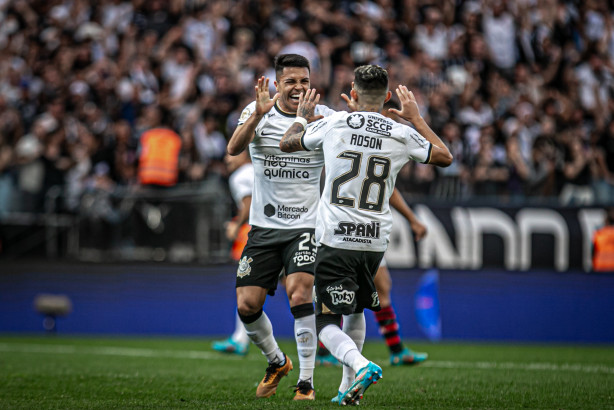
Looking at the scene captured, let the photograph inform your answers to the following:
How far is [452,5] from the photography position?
1809cm

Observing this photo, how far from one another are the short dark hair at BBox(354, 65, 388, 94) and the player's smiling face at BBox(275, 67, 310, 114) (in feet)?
2.97

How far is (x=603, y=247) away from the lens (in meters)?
14.1

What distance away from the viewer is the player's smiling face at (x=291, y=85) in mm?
7027

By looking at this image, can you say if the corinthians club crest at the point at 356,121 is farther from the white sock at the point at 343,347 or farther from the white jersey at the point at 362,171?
the white sock at the point at 343,347

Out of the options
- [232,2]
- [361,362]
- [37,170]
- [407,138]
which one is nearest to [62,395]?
[361,362]

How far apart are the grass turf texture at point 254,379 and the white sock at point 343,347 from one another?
41cm

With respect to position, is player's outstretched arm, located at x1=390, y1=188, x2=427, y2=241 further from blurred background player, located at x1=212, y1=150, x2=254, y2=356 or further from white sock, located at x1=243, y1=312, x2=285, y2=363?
white sock, located at x1=243, y1=312, x2=285, y2=363

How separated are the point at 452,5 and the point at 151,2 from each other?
6.44 m

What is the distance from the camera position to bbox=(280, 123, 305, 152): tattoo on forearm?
6.36m

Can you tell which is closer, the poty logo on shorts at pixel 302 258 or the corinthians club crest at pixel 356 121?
the corinthians club crest at pixel 356 121

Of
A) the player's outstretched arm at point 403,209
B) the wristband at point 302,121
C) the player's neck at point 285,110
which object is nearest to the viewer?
the wristband at point 302,121

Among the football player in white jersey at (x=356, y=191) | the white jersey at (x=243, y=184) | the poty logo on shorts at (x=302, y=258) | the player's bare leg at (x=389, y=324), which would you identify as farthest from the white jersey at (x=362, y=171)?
the white jersey at (x=243, y=184)

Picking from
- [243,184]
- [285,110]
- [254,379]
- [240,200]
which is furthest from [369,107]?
[240,200]

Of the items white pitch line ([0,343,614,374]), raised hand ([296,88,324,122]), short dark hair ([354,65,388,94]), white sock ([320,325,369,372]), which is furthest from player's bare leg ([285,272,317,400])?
white pitch line ([0,343,614,374])
